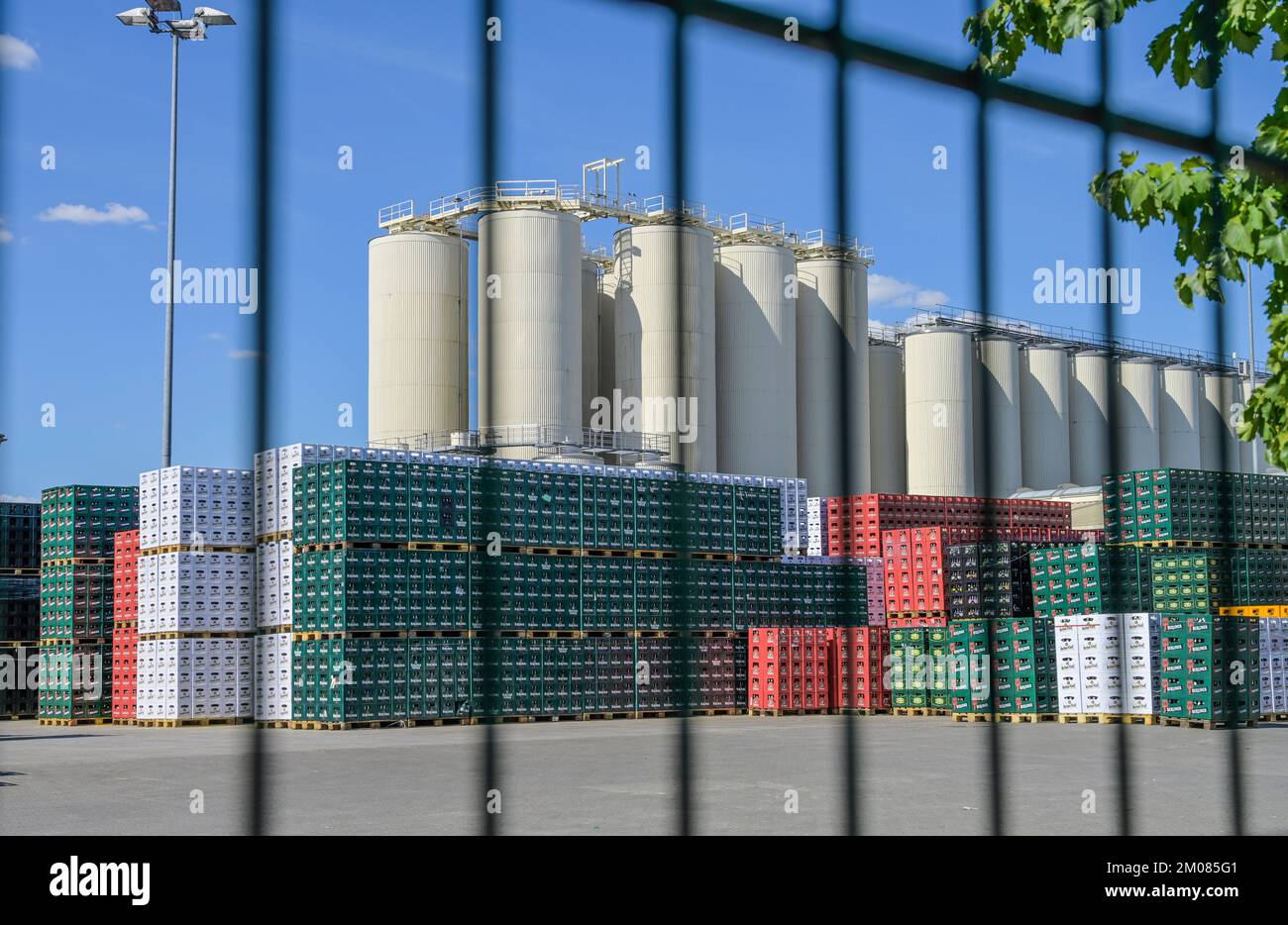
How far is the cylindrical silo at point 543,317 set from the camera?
34.2 m

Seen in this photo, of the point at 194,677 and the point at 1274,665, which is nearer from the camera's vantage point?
the point at 1274,665

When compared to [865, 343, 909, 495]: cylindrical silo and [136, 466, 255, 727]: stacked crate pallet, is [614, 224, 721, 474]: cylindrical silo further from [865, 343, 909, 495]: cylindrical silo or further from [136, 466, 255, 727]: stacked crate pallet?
[136, 466, 255, 727]: stacked crate pallet

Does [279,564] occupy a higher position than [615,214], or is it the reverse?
[615,214]

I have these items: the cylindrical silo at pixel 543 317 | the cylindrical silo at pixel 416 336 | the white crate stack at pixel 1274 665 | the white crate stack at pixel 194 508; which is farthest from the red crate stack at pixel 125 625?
the white crate stack at pixel 1274 665

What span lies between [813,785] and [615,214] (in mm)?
29549

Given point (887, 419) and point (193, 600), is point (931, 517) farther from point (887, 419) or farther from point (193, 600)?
point (193, 600)

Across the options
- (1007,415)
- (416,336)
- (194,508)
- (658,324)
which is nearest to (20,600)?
(194,508)

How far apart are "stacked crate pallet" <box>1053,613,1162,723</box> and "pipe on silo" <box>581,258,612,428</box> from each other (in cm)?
1912

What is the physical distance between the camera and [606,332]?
40969 millimetres

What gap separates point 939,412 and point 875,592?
1595 centimetres

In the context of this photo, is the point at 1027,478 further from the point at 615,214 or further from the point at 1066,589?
the point at 1066,589

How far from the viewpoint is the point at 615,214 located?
136ft

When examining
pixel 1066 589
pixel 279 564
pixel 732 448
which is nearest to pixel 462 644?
pixel 279 564

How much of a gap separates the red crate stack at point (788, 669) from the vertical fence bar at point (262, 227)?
2212 cm
